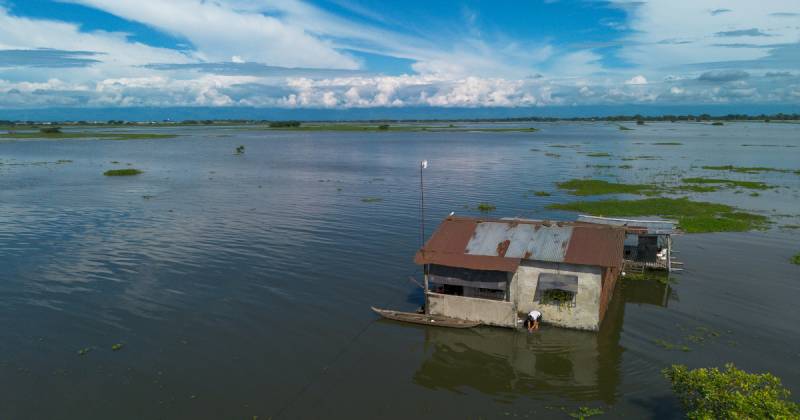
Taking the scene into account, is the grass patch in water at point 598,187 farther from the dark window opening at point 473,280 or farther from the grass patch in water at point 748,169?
the dark window opening at point 473,280

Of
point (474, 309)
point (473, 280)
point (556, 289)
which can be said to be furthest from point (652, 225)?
point (474, 309)

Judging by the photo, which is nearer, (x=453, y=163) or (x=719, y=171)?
(x=719, y=171)

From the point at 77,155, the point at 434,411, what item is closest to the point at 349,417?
the point at 434,411

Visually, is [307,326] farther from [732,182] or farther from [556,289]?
[732,182]

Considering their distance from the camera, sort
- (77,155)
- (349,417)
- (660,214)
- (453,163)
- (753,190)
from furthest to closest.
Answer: (77,155) < (453,163) < (753,190) < (660,214) < (349,417)

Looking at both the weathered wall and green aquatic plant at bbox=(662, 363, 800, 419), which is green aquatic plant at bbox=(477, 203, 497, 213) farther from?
green aquatic plant at bbox=(662, 363, 800, 419)

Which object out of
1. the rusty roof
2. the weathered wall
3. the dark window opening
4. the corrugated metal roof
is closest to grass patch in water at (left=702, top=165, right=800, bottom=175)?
the corrugated metal roof

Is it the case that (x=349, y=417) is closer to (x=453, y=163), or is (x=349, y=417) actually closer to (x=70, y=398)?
(x=70, y=398)
